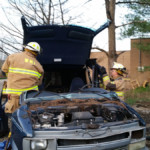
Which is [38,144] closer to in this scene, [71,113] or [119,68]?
[71,113]

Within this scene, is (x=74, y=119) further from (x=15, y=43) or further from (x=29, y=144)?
(x=15, y=43)

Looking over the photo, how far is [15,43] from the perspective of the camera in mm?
7984

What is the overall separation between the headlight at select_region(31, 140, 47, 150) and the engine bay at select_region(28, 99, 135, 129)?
0.78 ft

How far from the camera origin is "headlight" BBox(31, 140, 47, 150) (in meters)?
2.55

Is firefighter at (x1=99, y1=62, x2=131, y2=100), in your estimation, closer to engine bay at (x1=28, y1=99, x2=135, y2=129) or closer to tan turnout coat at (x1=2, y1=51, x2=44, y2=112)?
engine bay at (x1=28, y1=99, x2=135, y2=129)

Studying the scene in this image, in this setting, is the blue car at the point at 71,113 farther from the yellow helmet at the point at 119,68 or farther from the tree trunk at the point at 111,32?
the tree trunk at the point at 111,32

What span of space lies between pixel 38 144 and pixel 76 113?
29.5 inches

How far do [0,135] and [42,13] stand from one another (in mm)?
4906

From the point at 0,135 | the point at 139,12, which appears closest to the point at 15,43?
the point at 0,135

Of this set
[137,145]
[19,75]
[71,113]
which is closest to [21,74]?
[19,75]

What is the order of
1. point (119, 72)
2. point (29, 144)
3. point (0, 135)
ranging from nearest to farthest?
point (29, 144), point (0, 135), point (119, 72)

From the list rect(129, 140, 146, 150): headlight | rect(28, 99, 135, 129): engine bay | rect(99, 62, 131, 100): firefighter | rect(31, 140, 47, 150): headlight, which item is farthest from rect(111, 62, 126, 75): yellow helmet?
rect(31, 140, 47, 150): headlight

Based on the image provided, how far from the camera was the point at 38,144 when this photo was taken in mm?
2562

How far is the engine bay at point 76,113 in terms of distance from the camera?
9.70 ft
